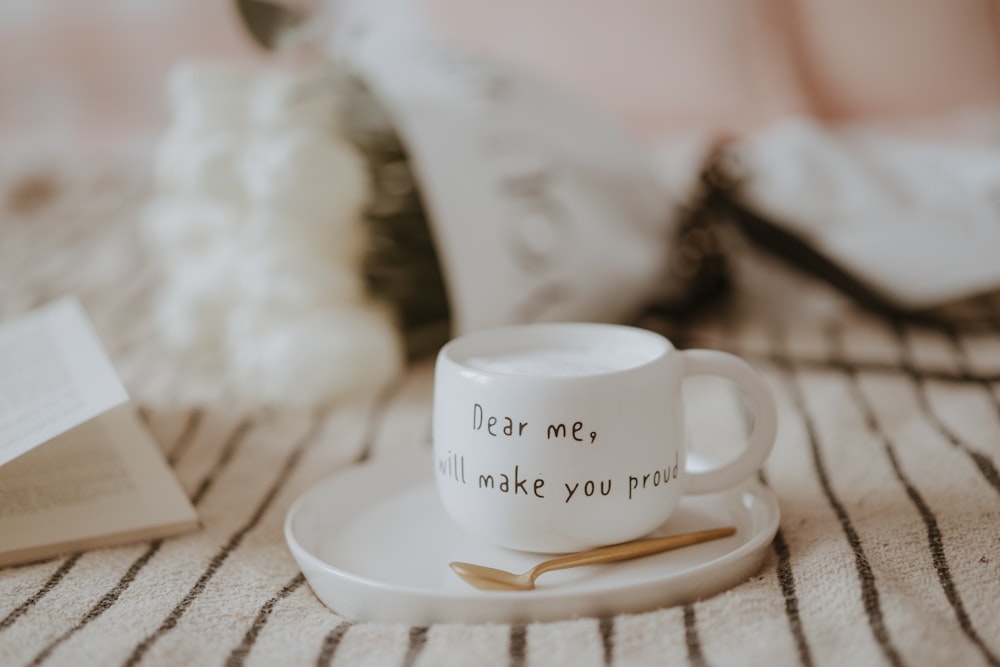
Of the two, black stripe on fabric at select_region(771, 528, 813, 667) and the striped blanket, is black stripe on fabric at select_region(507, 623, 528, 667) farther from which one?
black stripe on fabric at select_region(771, 528, 813, 667)

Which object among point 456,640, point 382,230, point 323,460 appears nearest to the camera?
point 456,640

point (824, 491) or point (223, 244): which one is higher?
point (223, 244)

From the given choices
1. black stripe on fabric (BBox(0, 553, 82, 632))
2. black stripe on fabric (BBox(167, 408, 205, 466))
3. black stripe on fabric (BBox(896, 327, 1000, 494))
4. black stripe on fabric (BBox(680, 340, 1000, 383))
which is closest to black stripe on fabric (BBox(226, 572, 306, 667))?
black stripe on fabric (BBox(0, 553, 82, 632))

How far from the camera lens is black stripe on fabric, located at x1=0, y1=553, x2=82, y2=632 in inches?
15.6

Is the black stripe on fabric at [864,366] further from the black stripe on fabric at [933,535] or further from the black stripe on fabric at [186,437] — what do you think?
the black stripe on fabric at [186,437]

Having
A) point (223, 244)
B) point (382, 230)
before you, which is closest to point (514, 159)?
point (382, 230)

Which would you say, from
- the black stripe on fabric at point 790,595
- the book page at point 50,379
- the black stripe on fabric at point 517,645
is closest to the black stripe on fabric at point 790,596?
the black stripe on fabric at point 790,595

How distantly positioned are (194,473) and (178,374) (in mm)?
247

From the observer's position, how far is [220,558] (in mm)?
460

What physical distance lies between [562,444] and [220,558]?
193 mm

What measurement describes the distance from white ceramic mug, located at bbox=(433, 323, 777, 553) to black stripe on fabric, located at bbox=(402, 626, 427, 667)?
60 mm

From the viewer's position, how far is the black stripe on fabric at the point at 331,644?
36 cm

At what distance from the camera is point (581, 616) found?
14.6 inches

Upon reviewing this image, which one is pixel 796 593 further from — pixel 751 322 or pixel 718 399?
pixel 751 322
